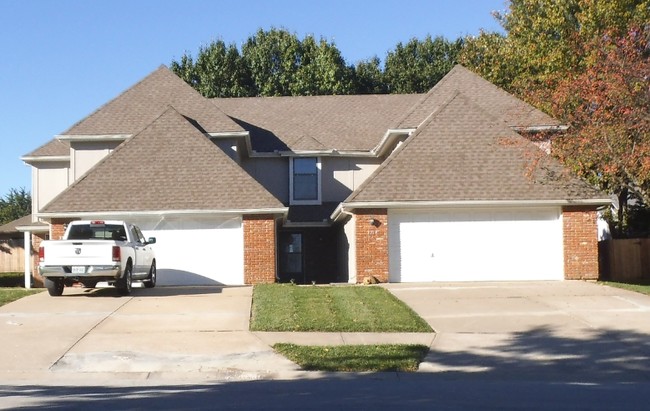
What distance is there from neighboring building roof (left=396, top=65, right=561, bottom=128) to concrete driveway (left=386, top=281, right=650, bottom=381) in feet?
29.2

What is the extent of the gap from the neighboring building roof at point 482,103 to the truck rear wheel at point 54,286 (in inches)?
552

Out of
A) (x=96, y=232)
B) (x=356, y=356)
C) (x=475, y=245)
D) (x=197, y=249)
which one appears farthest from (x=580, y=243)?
(x=96, y=232)

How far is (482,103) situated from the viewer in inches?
1221

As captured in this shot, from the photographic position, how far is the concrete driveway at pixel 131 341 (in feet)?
39.8

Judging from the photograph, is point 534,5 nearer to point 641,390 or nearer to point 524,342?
point 524,342

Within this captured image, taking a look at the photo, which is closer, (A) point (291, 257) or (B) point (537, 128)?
(B) point (537, 128)

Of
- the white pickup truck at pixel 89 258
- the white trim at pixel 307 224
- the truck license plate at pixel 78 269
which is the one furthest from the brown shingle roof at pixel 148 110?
the truck license plate at pixel 78 269

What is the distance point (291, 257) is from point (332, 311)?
16.1m

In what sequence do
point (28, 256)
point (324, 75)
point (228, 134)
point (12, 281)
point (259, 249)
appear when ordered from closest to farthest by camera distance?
point (259, 249)
point (228, 134)
point (28, 256)
point (12, 281)
point (324, 75)

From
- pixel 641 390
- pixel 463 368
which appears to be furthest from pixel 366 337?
pixel 641 390

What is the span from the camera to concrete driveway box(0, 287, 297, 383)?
12.1 m

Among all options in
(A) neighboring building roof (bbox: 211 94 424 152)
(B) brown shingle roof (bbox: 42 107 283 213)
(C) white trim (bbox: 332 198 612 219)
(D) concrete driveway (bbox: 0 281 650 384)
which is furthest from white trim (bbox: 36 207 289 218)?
(A) neighboring building roof (bbox: 211 94 424 152)

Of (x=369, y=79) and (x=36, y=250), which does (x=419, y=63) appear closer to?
(x=369, y=79)

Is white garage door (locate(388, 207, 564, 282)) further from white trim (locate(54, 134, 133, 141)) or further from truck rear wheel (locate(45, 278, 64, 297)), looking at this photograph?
white trim (locate(54, 134, 133, 141))
